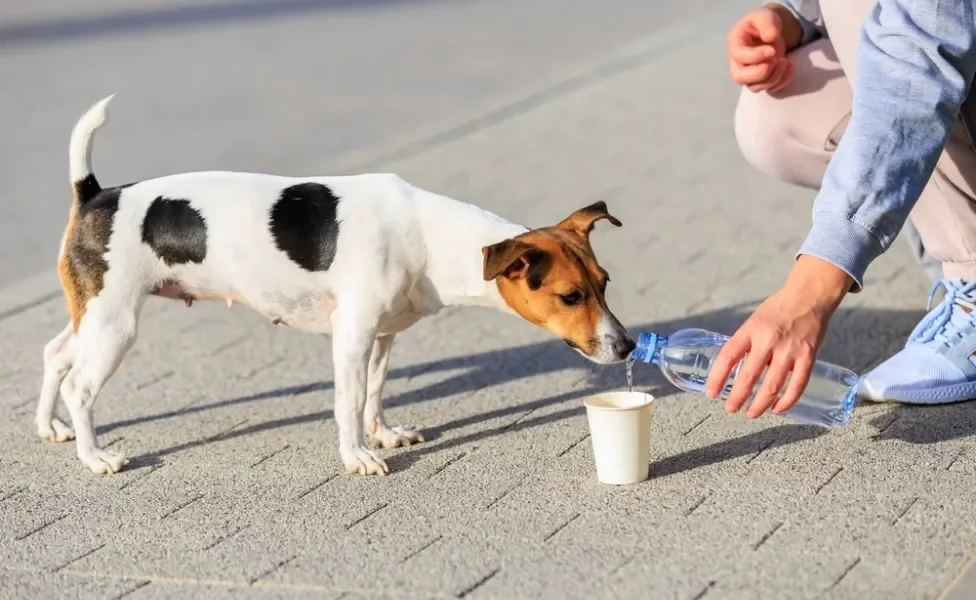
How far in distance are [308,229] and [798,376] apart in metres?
1.51

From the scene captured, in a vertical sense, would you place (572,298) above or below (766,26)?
below

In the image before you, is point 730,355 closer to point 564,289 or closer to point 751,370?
point 751,370

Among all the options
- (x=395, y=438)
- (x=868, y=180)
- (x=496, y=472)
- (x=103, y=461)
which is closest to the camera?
(x=868, y=180)

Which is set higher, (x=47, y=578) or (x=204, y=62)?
(x=47, y=578)

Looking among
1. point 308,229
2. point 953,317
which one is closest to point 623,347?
point 308,229

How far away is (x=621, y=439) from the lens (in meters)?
3.71

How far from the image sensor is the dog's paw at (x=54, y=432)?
14.2 feet

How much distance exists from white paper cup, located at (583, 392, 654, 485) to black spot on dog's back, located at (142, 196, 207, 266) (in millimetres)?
1172

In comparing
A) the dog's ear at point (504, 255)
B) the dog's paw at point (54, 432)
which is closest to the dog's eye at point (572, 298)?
the dog's ear at point (504, 255)

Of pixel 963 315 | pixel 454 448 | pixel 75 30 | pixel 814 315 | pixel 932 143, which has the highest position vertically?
pixel 932 143

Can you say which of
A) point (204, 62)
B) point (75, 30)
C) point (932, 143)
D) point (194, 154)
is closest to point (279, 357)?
point (932, 143)

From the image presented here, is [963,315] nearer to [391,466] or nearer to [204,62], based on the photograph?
[391,466]

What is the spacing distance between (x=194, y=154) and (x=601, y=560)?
5.61 metres

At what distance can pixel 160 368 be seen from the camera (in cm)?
504
